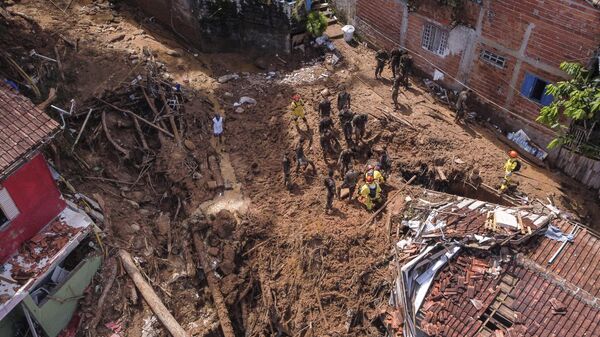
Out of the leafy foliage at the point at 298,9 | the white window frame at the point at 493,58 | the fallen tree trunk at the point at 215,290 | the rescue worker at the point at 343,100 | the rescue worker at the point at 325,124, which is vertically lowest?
the fallen tree trunk at the point at 215,290

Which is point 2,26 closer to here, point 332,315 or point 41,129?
point 41,129

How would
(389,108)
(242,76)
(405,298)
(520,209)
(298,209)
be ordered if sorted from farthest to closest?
(242,76) → (389,108) → (298,209) → (520,209) → (405,298)

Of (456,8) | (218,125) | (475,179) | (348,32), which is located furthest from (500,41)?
(218,125)

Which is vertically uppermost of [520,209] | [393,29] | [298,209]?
[393,29]

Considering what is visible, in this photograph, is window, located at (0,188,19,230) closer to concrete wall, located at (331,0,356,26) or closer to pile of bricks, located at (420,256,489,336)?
pile of bricks, located at (420,256,489,336)

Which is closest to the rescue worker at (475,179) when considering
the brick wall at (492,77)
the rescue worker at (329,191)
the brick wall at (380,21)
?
the brick wall at (492,77)

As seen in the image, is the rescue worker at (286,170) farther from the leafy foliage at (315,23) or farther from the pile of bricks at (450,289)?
the leafy foliage at (315,23)

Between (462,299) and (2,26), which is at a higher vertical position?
(2,26)

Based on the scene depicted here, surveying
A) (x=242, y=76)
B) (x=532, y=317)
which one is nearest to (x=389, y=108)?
(x=242, y=76)
